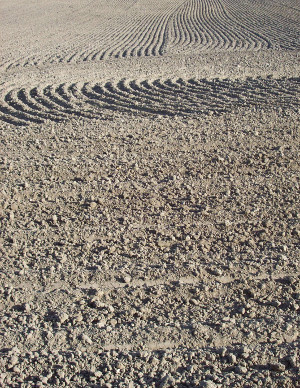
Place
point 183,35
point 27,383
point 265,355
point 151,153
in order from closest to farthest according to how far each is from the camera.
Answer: point 27,383 → point 265,355 → point 151,153 → point 183,35

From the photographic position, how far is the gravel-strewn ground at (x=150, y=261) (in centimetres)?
308

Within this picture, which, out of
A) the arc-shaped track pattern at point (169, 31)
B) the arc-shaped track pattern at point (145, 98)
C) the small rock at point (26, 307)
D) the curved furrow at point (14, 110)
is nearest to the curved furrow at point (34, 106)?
the arc-shaped track pattern at point (145, 98)

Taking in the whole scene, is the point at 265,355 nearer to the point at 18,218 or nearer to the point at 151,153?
the point at 18,218

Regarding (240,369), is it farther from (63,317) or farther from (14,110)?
(14,110)

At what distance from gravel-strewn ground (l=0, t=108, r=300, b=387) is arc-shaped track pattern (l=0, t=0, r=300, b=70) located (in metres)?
8.24

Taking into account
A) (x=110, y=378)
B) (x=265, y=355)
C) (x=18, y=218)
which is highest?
(x=18, y=218)

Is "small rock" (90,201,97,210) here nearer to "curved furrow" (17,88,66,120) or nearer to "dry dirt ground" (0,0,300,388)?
"dry dirt ground" (0,0,300,388)

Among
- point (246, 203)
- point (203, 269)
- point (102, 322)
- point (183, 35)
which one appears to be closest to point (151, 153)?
point (246, 203)

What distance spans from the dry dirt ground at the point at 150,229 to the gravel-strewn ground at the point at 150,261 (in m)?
0.01

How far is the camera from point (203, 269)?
3996mm

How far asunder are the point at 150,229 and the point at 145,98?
16.5ft

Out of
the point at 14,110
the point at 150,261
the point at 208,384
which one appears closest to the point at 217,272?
the point at 150,261

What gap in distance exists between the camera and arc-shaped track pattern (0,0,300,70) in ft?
49.4

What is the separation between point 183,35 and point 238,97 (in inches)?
424
